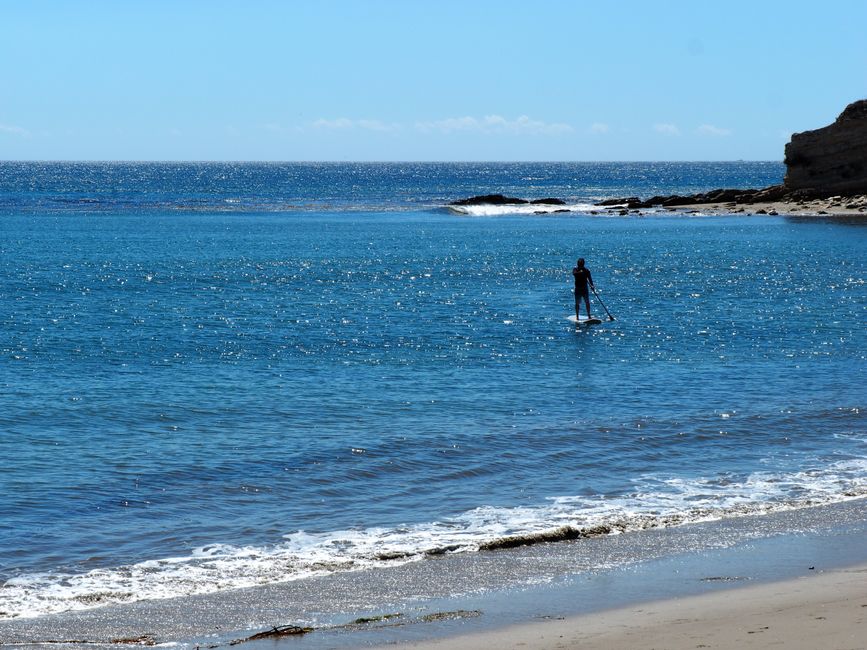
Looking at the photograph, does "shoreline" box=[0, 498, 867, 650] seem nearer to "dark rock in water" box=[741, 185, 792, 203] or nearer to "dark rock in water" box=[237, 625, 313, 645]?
"dark rock in water" box=[237, 625, 313, 645]

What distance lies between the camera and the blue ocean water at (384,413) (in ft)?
42.5

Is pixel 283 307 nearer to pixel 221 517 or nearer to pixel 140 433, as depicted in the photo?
pixel 140 433

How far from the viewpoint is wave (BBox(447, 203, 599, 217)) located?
306 feet

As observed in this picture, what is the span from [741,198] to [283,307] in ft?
197

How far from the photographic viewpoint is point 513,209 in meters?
97.5

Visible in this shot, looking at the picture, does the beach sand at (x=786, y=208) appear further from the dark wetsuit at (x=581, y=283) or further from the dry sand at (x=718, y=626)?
the dry sand at (x=718, y=626)

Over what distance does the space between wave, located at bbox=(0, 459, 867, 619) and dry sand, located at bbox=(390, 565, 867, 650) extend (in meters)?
2.79

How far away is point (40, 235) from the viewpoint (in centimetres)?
7100

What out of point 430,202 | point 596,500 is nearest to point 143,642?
point 596,500

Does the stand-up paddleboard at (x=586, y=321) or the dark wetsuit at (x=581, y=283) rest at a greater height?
the dark wetsuit at (x=581, y=283)

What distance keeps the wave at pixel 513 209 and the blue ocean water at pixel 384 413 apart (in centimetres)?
4415
